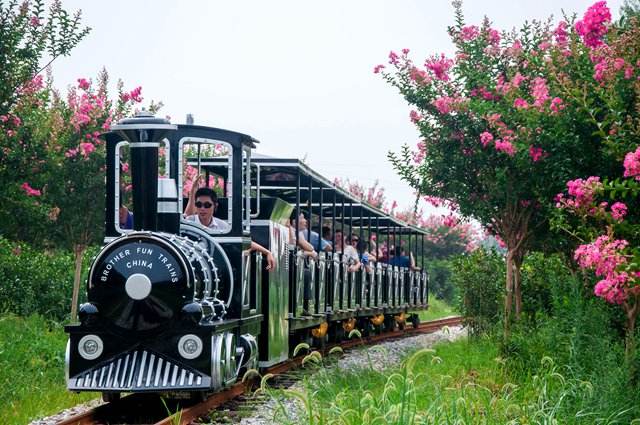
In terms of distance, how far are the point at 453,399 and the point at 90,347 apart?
13.1ft

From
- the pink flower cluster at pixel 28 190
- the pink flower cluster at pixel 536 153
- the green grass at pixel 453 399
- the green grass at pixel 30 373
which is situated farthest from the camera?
the pink flower cluster at pixel 28 190

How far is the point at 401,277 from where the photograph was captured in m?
24.7

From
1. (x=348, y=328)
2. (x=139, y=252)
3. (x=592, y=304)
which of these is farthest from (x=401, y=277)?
(x=139, y=252)

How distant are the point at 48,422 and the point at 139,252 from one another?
160cm

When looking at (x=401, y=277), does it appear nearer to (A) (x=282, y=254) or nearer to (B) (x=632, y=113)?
(A) (x=282, y=254)

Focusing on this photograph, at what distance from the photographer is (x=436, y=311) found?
118ft

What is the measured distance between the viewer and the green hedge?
1766 cm

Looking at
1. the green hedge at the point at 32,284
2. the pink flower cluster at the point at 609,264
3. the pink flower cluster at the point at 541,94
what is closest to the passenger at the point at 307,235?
the pink flower cluster at the point at 541,94

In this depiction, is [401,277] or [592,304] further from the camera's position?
[401,277]

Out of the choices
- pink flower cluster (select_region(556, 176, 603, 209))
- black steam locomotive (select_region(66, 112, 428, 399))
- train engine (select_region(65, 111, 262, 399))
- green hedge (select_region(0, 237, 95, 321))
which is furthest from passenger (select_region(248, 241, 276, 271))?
green hedge (select_region(0, 237, 95, 321))

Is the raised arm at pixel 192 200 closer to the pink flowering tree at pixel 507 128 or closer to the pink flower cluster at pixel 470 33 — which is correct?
the pink flowering tree at pixel 507 128

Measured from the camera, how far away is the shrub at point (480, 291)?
54.6 ft

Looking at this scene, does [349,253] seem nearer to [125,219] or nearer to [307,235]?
[307,235]

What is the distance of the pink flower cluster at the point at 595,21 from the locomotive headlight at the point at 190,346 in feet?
15.5
